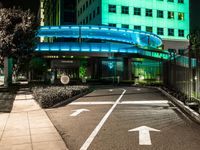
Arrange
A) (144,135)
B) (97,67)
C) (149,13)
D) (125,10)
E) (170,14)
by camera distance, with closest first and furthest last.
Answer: (144,135)
(97,67)
(125,10)
(149,13)
(170,14)

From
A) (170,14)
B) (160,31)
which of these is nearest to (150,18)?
(160,31)

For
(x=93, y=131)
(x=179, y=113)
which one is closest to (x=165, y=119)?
(x=179, y=113)

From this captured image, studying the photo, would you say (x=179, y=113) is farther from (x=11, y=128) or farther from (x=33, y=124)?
(x=11, y=128)

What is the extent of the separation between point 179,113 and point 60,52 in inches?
1737

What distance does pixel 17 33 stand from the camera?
96.1ft

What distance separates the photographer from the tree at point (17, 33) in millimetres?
28984

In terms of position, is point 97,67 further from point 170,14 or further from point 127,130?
point 127,130

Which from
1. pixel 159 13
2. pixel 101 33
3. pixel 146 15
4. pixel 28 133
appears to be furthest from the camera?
pixel 159 13

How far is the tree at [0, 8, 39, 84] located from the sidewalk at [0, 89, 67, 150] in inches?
654

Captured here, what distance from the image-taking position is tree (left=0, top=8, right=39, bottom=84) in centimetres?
2898

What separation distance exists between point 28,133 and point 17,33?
21323 mm

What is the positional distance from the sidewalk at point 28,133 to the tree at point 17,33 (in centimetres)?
1661

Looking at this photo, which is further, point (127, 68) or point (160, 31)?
point (160, 31)

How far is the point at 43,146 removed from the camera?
770 cm
